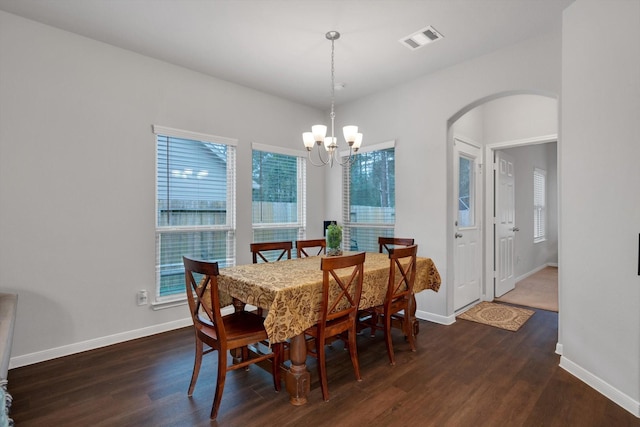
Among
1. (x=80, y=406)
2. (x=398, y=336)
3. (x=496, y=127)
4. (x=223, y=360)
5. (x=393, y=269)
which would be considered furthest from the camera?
(x=496, y=127)

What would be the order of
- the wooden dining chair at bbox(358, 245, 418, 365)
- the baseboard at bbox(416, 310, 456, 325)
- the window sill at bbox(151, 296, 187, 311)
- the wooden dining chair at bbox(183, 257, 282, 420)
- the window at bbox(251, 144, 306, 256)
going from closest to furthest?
the wooden dining chair at bbox(183, 257, 282, 420) < the wooden dining chair at bbox(358, 245, 418, 365) < the window sill at bbox(151, 296, 187, 311) < the baseboard at bbox(416, 310, 456, 325) < the window at bbox(251, 144, 306, 256)

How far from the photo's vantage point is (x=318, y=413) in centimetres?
208

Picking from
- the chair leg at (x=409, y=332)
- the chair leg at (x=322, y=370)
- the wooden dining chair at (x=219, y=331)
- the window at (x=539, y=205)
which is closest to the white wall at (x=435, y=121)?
the chair leg at (x=409, y=332)

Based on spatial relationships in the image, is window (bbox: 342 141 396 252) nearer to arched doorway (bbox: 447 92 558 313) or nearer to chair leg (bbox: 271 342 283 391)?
arched doorway (bbox: 447 92 558 313)

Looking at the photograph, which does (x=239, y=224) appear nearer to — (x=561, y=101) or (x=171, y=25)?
(x=171, y=25)

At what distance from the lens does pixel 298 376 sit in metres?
2.20

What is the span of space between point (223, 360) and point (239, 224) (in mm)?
2277

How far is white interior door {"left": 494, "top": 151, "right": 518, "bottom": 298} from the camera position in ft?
15.8

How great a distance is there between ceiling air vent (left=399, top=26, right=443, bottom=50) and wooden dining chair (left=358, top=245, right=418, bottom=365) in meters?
1.90

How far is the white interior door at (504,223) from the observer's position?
189 inches

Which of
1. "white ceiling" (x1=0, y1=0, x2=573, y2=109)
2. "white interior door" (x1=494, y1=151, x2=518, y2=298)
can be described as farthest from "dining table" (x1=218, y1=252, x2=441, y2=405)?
"white interior door" (x1=494, y1=151, x2=518, y2=298)

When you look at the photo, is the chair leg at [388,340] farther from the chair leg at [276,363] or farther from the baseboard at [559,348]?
the baseboard at [559,348]

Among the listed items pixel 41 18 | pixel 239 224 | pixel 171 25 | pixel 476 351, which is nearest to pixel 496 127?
pixel 476 351

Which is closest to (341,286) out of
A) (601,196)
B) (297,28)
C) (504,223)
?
(601,196)
